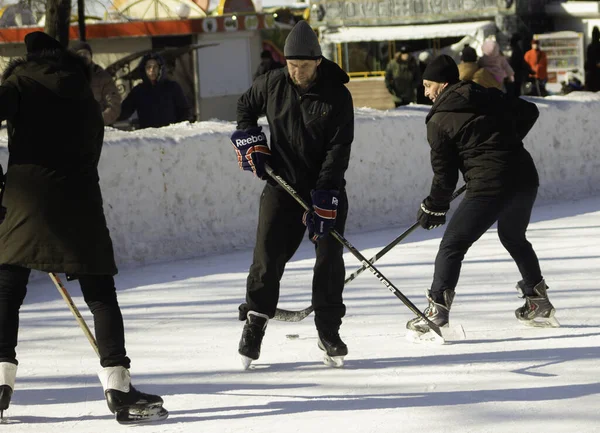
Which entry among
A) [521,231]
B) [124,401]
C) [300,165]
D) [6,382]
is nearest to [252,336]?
[300,165]

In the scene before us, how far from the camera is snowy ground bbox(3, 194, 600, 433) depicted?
15.9 ft

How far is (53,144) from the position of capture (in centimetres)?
473

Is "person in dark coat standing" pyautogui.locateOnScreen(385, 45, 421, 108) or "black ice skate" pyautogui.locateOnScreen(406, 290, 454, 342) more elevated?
"black ice skate" pyautogui.locateOnScreen(406, 290, 454, 342)

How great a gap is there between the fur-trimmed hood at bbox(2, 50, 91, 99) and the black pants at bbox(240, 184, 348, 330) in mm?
1176

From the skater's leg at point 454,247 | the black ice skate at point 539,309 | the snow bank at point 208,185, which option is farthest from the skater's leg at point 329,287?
the snow bank at point 208,185

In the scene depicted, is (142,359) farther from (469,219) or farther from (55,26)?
(55,26)

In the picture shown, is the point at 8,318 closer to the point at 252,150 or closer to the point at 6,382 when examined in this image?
the point at 6,382

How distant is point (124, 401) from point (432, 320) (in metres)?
1.95

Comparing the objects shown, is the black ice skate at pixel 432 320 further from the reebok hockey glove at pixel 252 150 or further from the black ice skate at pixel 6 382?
the black ice skate at pixel 6 382

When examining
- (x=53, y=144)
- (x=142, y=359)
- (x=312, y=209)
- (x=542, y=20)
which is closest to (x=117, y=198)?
(x=142, y=359)

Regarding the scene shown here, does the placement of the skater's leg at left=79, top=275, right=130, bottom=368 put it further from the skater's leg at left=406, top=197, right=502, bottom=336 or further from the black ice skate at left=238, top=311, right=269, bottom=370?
the skater's leg at left=406, top=197, right=502, bottom=336

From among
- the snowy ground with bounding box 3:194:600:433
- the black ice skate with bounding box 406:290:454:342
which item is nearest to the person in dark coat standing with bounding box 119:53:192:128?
the snowy ground with bounding box 3:194:600:433

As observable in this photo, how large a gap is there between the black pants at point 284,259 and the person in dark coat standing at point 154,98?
5.17m

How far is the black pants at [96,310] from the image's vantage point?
4801mm
